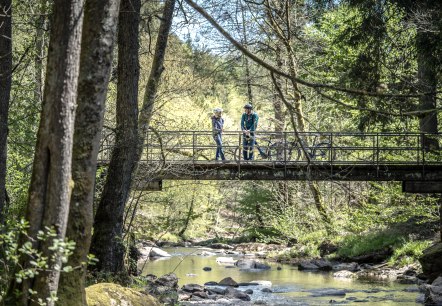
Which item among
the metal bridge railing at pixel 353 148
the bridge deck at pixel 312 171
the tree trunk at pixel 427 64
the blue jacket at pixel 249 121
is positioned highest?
the tree trunk at pixel 427 64

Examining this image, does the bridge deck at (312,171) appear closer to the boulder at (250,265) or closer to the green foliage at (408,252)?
the green foliage at (408,252)

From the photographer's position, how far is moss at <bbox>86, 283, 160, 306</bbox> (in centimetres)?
684

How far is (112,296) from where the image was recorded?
7105 mm

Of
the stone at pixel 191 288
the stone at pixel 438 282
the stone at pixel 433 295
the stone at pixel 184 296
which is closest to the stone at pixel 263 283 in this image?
the stone at pixel 191 288

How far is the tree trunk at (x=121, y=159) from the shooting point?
10828 millimetres

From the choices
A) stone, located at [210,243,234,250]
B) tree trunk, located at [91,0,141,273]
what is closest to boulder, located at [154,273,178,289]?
tree trunk, located at [91,0,141,273]

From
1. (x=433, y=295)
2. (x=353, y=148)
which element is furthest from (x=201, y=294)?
(x=353, y=148)

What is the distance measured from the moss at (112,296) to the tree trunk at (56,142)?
64.3 inches

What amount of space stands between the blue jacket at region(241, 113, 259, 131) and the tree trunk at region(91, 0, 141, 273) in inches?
331

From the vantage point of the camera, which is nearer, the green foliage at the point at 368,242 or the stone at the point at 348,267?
the stone at the point at 348,267

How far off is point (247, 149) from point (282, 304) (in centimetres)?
615

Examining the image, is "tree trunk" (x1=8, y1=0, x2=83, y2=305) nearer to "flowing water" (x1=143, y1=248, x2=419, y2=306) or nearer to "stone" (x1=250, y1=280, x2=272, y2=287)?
"flowing water" (x1=143, y1=248, x2=419, y2=306)

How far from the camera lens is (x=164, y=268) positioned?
20.4 m

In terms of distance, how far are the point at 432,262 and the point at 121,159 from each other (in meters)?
7.99
